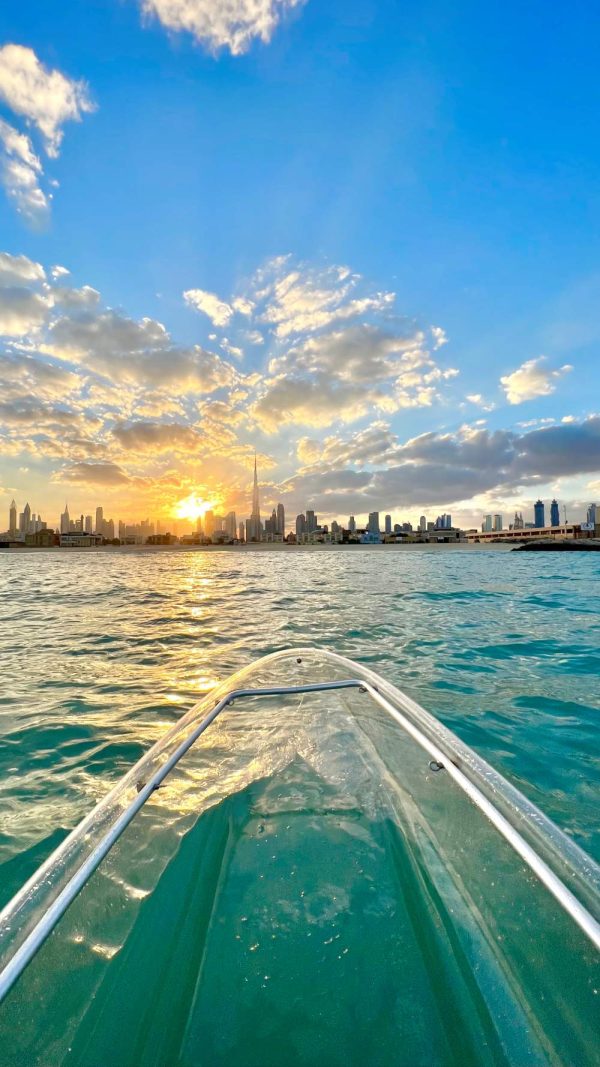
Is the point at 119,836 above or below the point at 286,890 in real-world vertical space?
above

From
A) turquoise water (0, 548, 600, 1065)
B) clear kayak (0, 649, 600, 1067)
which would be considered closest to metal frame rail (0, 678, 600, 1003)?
clear kayak (0, 649, 600, 1067)

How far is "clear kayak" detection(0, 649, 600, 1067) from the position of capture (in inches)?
54.4

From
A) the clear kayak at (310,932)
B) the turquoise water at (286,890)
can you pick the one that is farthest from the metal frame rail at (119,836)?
the turquoise water at (286,890)

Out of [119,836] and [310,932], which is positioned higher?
[119,836]

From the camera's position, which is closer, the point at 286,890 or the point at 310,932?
the point at 310,932

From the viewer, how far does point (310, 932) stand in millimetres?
1728

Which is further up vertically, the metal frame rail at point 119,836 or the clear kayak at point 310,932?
the metal frame rail at point 119,836

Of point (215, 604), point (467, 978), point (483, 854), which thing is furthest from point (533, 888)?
point (215, 604)

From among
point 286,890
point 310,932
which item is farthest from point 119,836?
point 310,932

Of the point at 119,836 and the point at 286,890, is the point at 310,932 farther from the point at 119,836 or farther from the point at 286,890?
the point at 119,836

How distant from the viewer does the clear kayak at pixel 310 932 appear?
138cm

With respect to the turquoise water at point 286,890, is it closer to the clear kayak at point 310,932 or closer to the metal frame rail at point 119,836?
the clear kayak at point 310,932

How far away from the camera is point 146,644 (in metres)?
7.73

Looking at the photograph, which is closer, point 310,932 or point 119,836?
point 310,932
